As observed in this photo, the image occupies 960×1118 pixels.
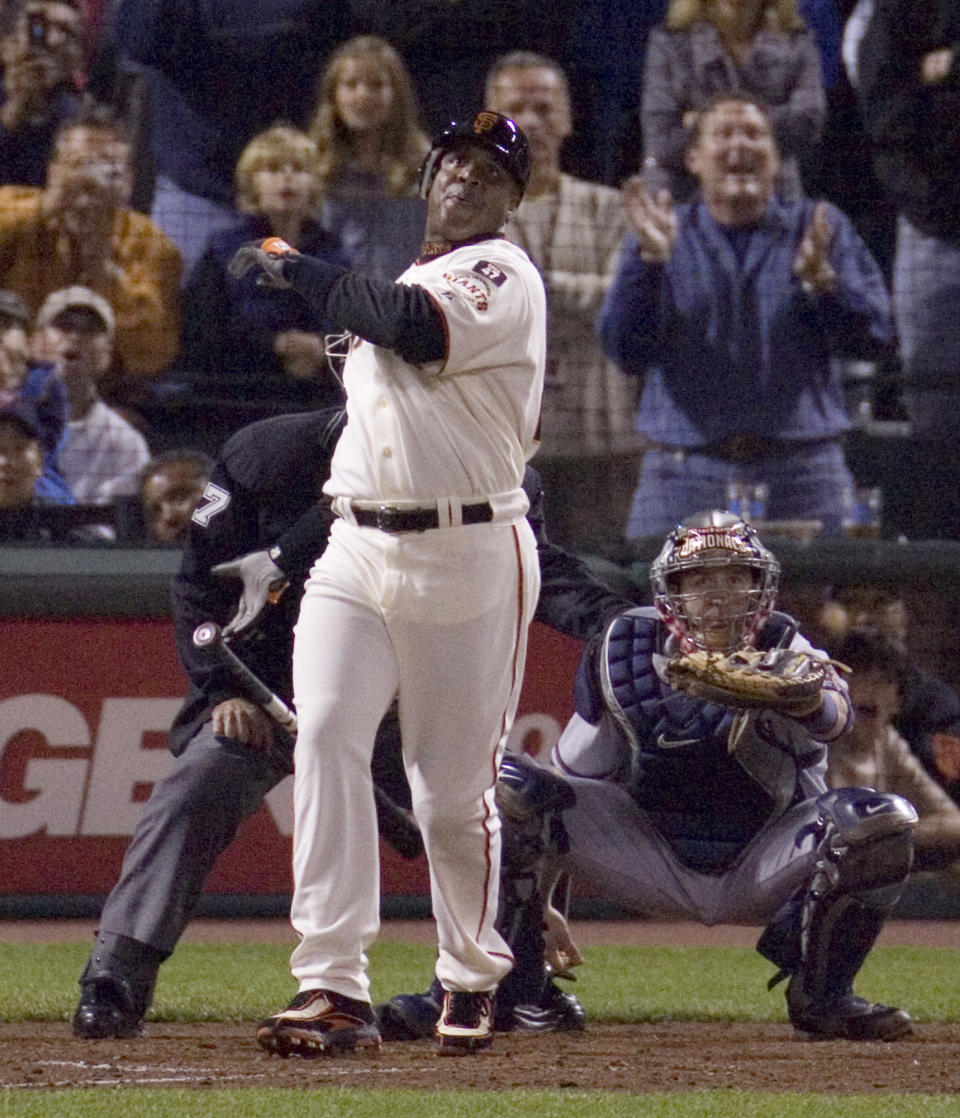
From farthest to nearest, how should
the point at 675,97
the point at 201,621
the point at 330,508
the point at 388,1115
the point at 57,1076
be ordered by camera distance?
the point at 675,97 → the point at 201,621 → the point at 330,508 → the point at 57,1076 → the point at 388,1115

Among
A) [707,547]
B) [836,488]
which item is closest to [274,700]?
[707,547]

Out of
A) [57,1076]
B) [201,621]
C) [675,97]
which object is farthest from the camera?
[675,97]

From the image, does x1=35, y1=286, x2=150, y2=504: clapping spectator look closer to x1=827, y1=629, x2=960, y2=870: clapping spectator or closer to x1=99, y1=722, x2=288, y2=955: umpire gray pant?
x1=827, y1=629, x2=960, y2=870: clapping spectator

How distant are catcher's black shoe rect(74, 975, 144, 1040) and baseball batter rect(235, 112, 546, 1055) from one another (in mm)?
530

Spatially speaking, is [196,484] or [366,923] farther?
[196,484]

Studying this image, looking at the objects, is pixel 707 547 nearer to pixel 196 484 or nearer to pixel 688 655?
pixel 688 655

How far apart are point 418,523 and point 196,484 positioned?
3491 millimetres

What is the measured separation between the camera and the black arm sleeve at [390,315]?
3.54m

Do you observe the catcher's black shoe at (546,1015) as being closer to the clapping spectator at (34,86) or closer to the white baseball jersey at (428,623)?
the white baseball jersey at (428,623)

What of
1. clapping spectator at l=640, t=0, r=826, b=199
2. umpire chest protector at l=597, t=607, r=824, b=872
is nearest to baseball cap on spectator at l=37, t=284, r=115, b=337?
clapping spectator at l=640, t=0, r=826, b=199

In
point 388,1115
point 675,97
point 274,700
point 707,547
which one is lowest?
point 388,1115

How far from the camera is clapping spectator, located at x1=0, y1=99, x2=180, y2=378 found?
7.49 m

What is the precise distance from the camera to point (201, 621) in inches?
173

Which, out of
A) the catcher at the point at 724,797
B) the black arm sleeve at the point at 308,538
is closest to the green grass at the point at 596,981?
the catcher at the point at 724,797
